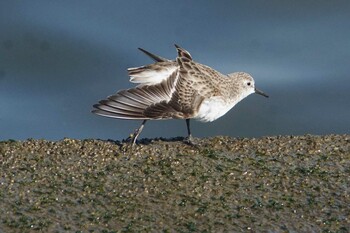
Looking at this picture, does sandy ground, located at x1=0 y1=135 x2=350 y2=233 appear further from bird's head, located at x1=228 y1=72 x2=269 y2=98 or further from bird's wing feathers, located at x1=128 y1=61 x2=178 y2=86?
bird's head, located at x1=228 y1=72 x2=269 y2=98

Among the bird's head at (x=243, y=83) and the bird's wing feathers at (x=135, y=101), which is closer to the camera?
the bird's wing feathers at (x=135, y=101)

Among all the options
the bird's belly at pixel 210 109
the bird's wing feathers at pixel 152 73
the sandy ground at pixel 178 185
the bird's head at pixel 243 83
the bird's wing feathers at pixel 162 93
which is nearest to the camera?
the sandy ground at pixel 178 185

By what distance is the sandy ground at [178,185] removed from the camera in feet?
17.5

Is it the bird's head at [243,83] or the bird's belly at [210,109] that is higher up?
the bird's head at [243,83]

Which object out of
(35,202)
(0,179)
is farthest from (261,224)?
(0,179)

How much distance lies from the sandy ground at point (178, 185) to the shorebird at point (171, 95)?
30 cm

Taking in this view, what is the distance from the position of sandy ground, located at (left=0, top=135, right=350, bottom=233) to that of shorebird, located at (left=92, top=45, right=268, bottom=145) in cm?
30

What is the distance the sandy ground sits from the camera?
5.34m

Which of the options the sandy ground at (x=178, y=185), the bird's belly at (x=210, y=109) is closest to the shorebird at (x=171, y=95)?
the bird's belly at (x=210, y=109)

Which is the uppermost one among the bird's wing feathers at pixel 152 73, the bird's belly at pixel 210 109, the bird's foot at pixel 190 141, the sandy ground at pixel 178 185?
the bird's wing feathers at pixel 152 73

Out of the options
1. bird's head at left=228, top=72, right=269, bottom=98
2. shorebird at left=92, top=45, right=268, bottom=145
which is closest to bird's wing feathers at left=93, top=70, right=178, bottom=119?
shorebird at left=92, top=45, right=268, bottom=145

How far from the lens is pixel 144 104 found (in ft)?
23.6

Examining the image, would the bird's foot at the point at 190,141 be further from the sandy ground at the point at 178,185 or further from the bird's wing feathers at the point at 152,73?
the bird's wing feathers at the point at 152,73

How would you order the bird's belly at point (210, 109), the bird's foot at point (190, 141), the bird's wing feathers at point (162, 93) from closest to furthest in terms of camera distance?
the bird's foot at point (190, 141) → the bird's wing feathers at point (162, 93) → the bird's belly at point (210, 109)
